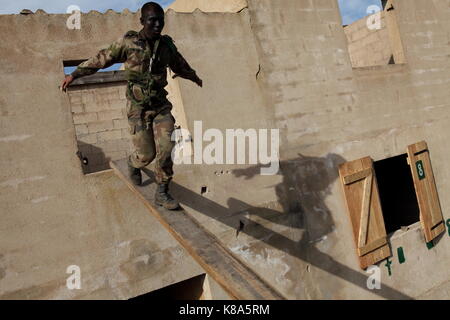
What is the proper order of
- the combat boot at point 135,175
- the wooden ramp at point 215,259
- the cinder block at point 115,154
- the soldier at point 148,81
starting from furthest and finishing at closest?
the cinder block at point 115,154, the combat boot at point 135,175, the soldier at point 148,81, the wooden ramp at point 215,259

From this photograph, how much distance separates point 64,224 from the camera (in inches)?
170

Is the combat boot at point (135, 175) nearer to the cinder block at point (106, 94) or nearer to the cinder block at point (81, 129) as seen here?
the cinder block at point (81, 129)

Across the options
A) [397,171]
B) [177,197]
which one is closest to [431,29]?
[397,171]

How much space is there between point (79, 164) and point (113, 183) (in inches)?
16.3

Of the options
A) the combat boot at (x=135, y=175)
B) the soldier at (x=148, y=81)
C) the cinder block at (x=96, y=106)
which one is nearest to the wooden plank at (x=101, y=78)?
the cinder block at (x=96, y=106)

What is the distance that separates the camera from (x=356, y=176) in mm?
6035

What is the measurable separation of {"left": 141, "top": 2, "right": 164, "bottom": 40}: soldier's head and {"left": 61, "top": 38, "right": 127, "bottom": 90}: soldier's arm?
30 cm

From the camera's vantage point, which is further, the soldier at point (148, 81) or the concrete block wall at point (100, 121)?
the concrete block wall at point (100, 121)

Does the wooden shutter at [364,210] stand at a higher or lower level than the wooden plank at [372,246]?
higher

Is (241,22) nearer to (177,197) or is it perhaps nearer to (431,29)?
(177,197)

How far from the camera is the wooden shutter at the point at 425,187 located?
6.68 m

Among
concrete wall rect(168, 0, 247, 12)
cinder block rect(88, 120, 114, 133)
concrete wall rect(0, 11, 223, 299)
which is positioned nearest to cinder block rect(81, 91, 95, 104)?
cinder block rect(88, 120, 114, 133)

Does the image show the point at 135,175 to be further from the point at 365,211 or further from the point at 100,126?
the point at 100,126

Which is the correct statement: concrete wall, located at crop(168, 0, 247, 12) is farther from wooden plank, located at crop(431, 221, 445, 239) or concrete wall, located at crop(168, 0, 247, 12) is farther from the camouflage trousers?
wooden plank, located at crop(431, 221, 445, 239)
